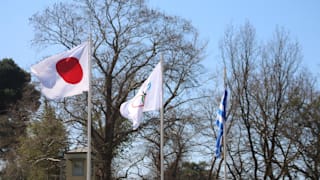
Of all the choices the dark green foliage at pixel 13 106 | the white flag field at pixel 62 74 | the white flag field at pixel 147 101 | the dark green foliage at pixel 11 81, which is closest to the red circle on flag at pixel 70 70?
the white flag field at pixel 62 74

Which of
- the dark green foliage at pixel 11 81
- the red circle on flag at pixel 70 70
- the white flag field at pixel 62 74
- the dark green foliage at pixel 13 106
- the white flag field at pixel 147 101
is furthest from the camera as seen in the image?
the dark green foliage at pixel 11 81

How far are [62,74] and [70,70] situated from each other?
0.27 metres

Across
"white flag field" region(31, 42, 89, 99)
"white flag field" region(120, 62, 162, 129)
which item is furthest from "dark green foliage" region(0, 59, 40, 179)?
"white flag field" region(31, 42, 89, 99)

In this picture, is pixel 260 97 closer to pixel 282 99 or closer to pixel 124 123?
pixel 282 99

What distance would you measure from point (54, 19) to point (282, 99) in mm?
13697

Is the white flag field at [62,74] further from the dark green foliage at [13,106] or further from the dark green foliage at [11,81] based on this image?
the dark green foliage at [11,81]

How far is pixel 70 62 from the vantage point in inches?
674

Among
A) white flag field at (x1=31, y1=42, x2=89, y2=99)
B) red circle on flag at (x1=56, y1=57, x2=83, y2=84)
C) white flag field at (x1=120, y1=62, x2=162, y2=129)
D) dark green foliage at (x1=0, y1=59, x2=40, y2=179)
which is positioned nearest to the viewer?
white flag field at (x1=31, y1=42, x2=89, y2=99)

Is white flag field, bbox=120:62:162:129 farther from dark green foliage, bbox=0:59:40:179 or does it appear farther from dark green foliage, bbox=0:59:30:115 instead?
dark green foliage, bbox=0:59:30:115

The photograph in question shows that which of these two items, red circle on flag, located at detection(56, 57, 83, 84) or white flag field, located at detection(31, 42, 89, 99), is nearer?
white flag field, located at detection(31, 42, 89, 99)

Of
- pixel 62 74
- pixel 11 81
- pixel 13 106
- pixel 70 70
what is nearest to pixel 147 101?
pixel 70 70

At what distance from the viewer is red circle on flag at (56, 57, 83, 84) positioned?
55.4 feet

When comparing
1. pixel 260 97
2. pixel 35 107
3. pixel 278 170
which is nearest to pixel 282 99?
pixel 260 97

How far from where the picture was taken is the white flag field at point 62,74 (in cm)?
1675
